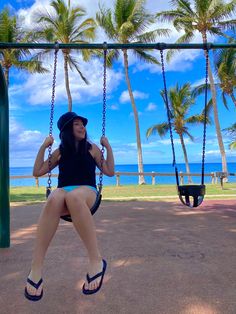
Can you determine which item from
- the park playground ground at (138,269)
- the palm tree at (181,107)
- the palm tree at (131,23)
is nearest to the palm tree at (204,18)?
the palm tree at (131,23)

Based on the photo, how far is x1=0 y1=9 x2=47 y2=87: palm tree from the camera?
16.9 meters

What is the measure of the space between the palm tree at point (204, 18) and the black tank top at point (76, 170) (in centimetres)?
1580

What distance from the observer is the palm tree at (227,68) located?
18.2 meters

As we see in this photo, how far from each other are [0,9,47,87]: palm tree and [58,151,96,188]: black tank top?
15.4 m

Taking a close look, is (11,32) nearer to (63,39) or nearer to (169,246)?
(63,39)

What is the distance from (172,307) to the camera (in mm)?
2379

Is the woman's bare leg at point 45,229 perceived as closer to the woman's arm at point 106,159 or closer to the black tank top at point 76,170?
the black tank top at point 76,170

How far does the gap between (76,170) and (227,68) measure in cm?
1775

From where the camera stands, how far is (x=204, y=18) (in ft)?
54.7

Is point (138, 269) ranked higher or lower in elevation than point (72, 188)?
lower

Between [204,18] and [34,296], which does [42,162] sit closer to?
[34,296]

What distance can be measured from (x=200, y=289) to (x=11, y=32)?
18.0m

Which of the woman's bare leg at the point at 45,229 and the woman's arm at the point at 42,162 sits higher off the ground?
the woman's arm at the point at 42,162

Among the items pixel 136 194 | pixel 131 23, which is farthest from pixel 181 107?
pixel 136 194
